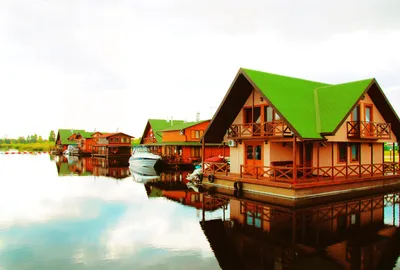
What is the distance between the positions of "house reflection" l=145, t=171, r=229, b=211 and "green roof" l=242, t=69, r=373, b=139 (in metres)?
6.78

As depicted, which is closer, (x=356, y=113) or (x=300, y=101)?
(x=300, y=101)

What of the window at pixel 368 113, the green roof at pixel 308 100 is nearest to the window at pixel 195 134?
the green roof at pixel 308 100

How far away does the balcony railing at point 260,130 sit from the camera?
69.4ft

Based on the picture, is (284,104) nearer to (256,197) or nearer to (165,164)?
(256,197)

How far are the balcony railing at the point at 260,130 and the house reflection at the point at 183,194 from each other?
5386 millimetres

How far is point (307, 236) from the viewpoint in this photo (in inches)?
493

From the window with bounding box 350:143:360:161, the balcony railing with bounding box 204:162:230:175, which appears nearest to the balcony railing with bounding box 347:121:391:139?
the window with bounding box 350:143:360:161

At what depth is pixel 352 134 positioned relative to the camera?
23.0 m

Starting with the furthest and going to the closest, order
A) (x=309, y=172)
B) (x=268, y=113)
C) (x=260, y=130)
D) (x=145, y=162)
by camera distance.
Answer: (x=145, y=162), (x=268, y=113), (x=260, y=130), (x=309, y=172)

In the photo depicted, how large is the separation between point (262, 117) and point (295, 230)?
37.0 feet

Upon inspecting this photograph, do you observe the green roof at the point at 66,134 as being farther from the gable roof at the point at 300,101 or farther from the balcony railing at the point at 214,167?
the gable roof at the point at 300,101

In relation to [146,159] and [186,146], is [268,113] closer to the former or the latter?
[186,146]

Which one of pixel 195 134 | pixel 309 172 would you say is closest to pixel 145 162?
pixel 195 134

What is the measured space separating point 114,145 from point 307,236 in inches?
2447
